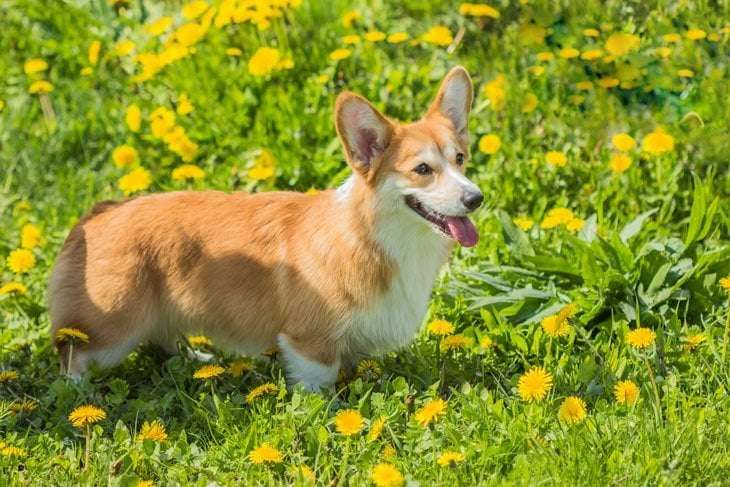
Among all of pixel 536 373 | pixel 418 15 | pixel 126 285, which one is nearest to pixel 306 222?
pixel 126 285

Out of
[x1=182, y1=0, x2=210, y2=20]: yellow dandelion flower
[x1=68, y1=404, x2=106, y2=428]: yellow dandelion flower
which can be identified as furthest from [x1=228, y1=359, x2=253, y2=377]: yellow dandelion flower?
[x1=182, y1=0, x2=210, y2=20]: yellow dandelion flower

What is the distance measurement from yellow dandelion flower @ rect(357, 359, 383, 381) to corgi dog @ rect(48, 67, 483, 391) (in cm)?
6

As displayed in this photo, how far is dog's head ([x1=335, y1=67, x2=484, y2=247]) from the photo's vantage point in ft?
12.1

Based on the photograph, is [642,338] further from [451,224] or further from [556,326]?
[451,224]

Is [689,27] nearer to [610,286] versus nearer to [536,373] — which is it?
[610,286]

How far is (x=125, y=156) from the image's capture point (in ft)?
18.4

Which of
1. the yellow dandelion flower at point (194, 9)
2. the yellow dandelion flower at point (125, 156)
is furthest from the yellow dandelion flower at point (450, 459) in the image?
the yellow dandelion flower at point (194, 9)

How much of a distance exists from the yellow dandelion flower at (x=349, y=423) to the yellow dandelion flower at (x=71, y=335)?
0.99m

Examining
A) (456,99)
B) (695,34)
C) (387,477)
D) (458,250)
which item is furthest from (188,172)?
(387,477)

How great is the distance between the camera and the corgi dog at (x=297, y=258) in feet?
12.5

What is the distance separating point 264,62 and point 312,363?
2.19 meters

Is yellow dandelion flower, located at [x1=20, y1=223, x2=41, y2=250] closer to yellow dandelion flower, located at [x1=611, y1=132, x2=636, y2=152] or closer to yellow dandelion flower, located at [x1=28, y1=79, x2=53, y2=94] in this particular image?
yellow dandelion flower, located at [x1=28, y1=79, x2=53, y2=94]

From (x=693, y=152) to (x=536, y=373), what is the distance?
6.46 feet

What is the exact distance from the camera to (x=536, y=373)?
3570 millimetres
